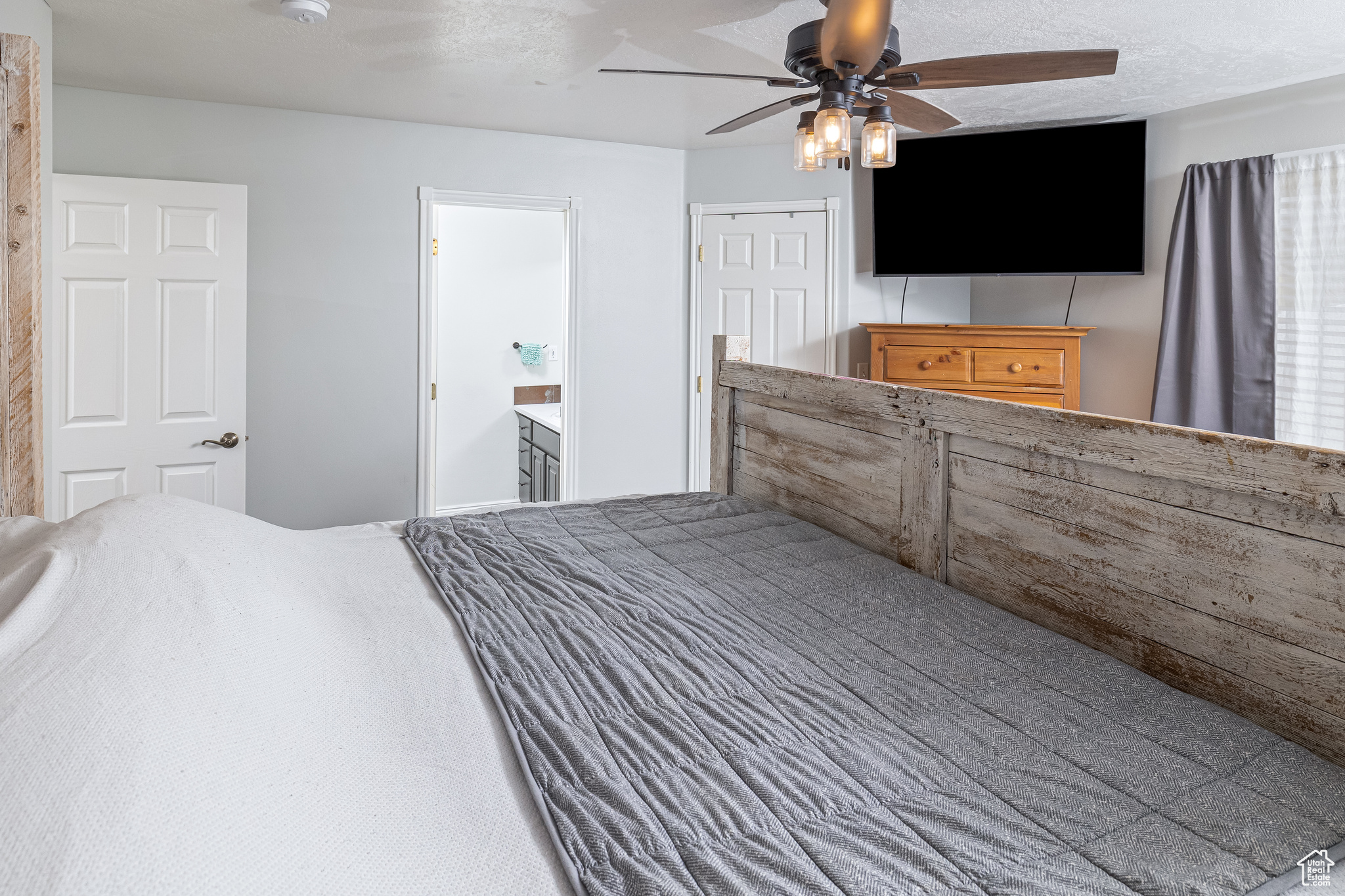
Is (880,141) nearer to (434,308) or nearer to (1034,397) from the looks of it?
(1034,397)

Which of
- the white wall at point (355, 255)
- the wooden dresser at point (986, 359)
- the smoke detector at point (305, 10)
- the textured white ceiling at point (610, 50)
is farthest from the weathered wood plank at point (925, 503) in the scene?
the white wall at point (355, 255)

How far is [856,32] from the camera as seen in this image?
1.69 metres

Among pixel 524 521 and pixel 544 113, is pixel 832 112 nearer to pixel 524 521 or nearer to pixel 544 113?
pixel 524 521

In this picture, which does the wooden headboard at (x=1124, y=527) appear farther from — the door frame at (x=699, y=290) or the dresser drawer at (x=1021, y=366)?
the door frame at (x=699, y=290)

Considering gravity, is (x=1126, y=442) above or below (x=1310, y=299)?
below

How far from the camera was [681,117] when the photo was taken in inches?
150

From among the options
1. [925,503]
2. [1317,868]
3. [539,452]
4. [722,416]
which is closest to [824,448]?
[925,503]

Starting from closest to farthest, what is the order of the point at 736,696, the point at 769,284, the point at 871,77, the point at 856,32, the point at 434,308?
the point at 736,696 → the point at 856,32 → the point at 871,77 → the point at 434,308 → the point at 769,284

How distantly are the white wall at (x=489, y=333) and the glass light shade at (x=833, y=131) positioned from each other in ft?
11.1

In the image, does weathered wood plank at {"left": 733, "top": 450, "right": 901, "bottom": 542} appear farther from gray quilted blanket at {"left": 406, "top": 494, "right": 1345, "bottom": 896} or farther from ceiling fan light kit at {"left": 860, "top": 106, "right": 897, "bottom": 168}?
ceiling fan light kit at {"left": 860, "top": 106, "right": 897, "bottom": 168}

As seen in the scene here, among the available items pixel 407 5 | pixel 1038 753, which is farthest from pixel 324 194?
pixel 1038 753

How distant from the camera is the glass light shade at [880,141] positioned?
7.20ft

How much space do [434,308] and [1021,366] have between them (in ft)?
9.69

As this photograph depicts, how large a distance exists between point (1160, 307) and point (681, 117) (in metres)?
2.43
